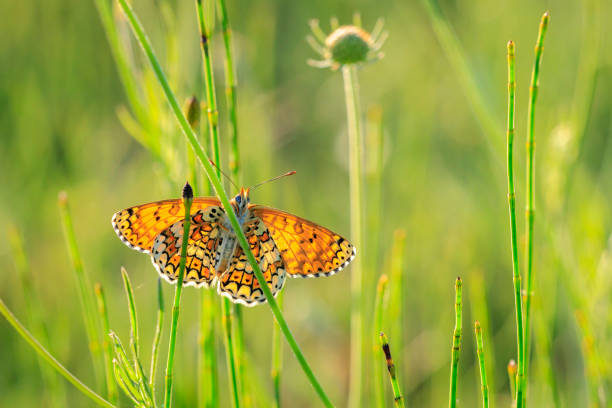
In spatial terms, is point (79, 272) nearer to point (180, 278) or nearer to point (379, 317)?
point (180, 278)

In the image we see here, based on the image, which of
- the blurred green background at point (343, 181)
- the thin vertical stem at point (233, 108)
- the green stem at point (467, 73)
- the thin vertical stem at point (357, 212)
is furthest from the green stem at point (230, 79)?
the green stem at point (467, 73)

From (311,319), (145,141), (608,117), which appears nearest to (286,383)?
(311,319)

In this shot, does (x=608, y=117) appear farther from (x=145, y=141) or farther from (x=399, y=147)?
(x=145, y=141)

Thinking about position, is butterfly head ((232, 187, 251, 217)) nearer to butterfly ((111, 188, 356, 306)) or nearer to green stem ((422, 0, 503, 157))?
butterfly ((111, 188, 356, 306))

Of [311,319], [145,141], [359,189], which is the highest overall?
[145,141]

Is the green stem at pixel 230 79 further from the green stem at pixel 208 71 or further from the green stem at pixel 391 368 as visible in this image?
the green stem at pixel 391 368

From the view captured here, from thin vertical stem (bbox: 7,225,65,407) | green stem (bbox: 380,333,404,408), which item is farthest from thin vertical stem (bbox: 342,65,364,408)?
thin vertical stem (bbox: 7,225,65,407)

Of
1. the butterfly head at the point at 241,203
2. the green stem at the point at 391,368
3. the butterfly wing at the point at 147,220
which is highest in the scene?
the butterfly head at the point at 241,203
